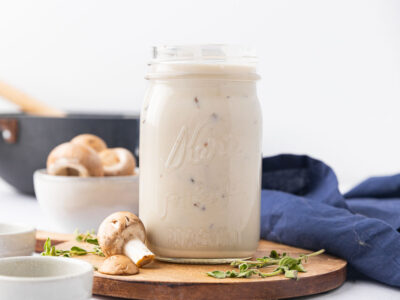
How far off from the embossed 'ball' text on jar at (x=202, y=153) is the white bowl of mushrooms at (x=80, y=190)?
1.09 ft

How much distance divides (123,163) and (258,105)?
0.50 m

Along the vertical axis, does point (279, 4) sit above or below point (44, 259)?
above

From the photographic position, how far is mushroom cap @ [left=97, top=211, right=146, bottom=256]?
98 centimetres

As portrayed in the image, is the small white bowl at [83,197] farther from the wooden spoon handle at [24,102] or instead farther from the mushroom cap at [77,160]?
the wooden spoon handle at [24,102]

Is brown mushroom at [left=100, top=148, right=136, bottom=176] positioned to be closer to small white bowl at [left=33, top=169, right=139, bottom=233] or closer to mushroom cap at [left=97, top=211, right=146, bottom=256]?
small white bowl at [left=33, top=169, right=139, bottom=233]

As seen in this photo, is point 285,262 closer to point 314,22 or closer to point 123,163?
point 123,163

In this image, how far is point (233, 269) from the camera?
97 centimetres

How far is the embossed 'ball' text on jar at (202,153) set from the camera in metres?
0.98

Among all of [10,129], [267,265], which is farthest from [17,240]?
[10,129]

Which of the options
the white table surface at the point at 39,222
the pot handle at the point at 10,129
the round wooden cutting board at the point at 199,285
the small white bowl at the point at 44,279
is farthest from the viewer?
the pot handle at the point at 10,129

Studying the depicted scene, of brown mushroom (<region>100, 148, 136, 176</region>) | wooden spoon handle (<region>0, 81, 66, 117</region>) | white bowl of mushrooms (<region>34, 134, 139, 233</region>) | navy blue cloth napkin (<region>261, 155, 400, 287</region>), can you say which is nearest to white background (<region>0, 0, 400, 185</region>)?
wooden spoon handle (<region>0, 81, 66, 117</region>)

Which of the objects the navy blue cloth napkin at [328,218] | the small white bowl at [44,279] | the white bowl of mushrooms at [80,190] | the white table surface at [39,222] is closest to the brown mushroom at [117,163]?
the white bowl of mushrooms at [80,190]

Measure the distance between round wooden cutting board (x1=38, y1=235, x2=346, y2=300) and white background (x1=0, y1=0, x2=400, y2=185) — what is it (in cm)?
159

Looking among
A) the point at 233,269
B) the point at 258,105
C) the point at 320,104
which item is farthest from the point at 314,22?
the point at 233,269
